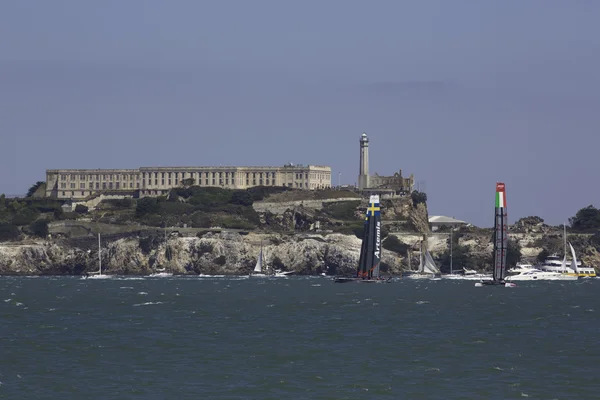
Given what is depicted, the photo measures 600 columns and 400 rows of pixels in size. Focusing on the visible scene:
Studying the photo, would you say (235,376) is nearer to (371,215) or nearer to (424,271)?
(371,215)

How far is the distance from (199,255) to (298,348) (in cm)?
11645

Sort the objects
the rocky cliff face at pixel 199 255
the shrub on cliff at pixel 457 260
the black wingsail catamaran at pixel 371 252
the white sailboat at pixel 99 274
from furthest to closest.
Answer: the shrub on cliff at pixel 457 260
the rocky cliff face at pixel 199 255
the white sailboat at pixel 99 274
the black wingsail catamaran at pixel 371 252

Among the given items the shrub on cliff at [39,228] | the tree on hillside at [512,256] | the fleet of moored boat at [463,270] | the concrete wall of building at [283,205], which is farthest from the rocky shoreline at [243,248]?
the concrete wall of building at [283,205]

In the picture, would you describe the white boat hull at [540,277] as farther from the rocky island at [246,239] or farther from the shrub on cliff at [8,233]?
the shrub on cliff at [8,233]

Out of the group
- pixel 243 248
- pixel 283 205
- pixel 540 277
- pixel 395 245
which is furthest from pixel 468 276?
pixel 283 205

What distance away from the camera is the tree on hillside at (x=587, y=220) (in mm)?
193250

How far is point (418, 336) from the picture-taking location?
62.1 metres

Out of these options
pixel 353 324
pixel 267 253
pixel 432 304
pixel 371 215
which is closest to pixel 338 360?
pixel 353 324

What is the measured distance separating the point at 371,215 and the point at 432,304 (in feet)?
136

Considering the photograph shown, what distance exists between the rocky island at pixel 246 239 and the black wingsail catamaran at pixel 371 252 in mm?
37166

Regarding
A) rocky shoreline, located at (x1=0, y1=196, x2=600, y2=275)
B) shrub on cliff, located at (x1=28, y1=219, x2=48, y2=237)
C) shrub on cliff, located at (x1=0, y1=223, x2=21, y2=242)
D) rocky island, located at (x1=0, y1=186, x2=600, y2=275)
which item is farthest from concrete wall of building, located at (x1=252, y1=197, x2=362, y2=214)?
shrub on cliff, located at (x1=0, y1=223, x2=21, y2=242)

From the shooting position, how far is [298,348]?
183ft

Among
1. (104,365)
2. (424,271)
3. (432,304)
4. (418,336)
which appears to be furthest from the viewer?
(424,271)

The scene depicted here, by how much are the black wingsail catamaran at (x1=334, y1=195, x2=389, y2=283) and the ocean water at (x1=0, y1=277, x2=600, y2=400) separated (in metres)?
32.9
